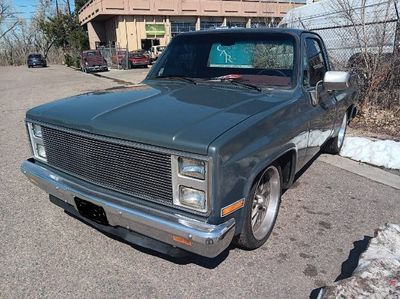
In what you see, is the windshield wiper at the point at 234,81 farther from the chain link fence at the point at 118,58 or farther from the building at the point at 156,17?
the building at the point at 156,17

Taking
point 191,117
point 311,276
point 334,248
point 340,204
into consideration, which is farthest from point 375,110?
point 191,117

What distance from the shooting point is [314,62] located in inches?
171

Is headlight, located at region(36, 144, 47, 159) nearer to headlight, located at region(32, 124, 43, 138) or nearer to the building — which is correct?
headlight, located at region(32, 124, 43, 138)

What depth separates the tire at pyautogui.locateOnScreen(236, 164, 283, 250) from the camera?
3178 mm

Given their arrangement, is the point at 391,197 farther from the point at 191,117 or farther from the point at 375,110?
the point at 375,110

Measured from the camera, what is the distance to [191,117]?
2.71 metres

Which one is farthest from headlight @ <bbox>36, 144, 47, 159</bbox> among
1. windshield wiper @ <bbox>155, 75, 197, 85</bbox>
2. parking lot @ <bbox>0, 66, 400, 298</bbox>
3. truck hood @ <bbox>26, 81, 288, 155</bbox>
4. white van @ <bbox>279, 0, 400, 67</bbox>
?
white van @ <bbox>279, 0, 400, 67</bbox>

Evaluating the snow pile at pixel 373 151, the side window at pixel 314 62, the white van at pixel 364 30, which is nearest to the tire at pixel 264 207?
the side window at pixel 314 62

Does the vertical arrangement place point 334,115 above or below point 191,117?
below

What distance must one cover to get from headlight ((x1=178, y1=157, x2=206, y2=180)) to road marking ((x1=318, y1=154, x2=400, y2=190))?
3.47 meters

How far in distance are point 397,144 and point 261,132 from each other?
4.23 meters

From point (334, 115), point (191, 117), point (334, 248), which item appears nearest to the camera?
point (191, 117)

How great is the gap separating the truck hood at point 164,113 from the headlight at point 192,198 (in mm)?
293

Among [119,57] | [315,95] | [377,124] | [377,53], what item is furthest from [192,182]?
[119,57]
